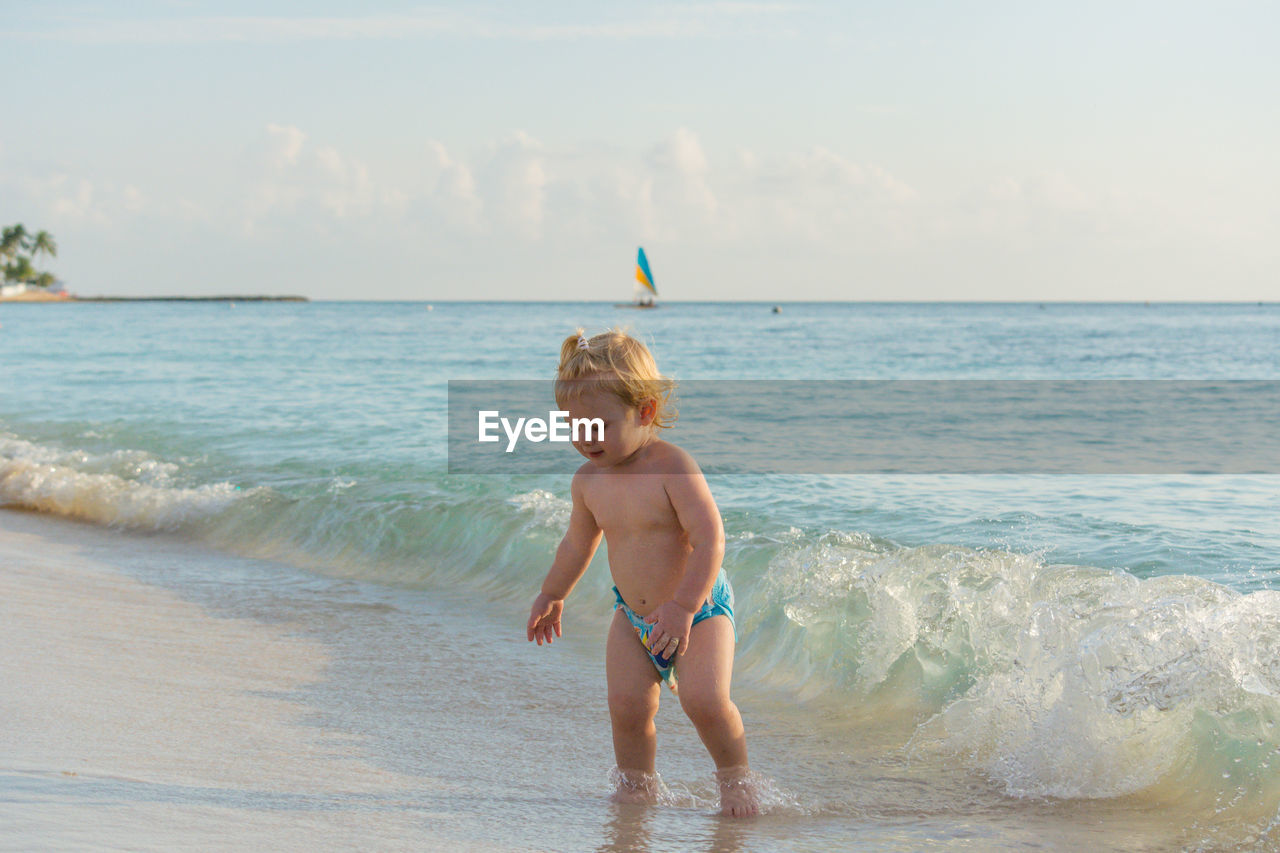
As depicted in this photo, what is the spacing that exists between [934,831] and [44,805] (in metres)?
2.25

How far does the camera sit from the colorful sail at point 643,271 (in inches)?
2182

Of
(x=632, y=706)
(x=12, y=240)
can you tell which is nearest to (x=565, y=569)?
(x=632, y=706)

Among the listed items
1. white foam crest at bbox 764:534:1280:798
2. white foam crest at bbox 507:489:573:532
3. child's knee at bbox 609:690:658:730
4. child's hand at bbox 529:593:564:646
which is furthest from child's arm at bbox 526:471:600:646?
white foam crest at bbox 507:489:573:532

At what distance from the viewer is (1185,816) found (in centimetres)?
310

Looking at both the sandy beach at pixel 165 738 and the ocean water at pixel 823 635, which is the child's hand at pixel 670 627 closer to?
the ocean water at pixel 823 635

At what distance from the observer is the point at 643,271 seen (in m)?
56.1

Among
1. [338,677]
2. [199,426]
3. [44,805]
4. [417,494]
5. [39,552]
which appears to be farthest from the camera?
[199,426]

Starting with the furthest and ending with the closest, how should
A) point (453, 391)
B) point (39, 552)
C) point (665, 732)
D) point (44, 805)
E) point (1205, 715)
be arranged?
point (453, 391) → point (39, 552) → point (665, 732) → point (1205, 715) → point (44, 805)

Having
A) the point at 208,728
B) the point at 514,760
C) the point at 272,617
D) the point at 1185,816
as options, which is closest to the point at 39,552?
the point at 272,617

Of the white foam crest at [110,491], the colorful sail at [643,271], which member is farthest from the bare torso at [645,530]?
the colorful sail at [643,271]

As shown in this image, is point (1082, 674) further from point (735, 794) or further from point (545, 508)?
point (545, 508)

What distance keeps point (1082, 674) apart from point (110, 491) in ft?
24.5

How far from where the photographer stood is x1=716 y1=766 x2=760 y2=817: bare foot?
2973mm

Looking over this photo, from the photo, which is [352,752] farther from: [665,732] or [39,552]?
[39,552]
